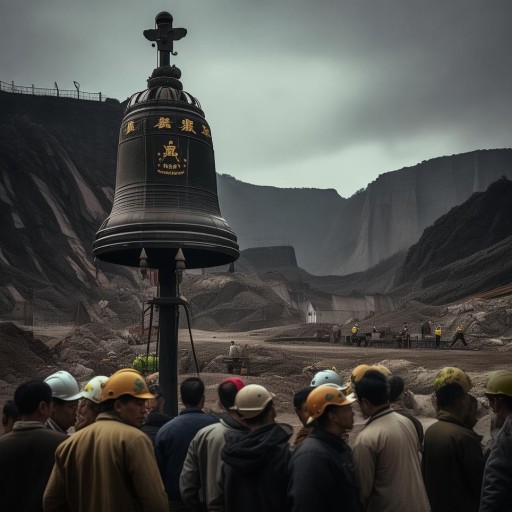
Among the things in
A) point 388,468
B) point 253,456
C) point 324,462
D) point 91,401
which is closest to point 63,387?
point 91,401

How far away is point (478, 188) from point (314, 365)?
104m

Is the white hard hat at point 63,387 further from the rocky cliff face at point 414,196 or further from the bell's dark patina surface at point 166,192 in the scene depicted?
the rocky cliff face at point 414,196

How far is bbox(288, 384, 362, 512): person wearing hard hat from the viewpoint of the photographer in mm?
3002

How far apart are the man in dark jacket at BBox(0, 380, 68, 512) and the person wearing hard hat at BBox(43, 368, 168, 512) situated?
1.00ft

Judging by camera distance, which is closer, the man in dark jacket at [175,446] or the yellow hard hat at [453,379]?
the man in dark jacket at [175,446]

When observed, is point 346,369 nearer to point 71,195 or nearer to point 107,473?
point 107,473

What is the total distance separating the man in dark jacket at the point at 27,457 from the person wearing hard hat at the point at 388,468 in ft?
5.79

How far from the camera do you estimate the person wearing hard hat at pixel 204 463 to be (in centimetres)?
379

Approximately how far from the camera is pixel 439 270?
7169cm

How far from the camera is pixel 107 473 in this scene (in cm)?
298

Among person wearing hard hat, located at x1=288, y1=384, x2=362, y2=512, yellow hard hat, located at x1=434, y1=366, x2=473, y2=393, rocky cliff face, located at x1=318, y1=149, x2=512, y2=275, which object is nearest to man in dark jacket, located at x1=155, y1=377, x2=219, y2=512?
person wearing hard hat, located at x1=288, y1=384, x2=362, y2=512

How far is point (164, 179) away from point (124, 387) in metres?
4.24

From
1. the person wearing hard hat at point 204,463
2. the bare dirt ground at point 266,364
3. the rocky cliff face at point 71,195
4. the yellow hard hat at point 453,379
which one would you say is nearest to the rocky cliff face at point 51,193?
the rocky cliff face at point 71,195

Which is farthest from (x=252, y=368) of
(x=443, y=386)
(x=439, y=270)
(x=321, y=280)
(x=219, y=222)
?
(x=321, y=280)
